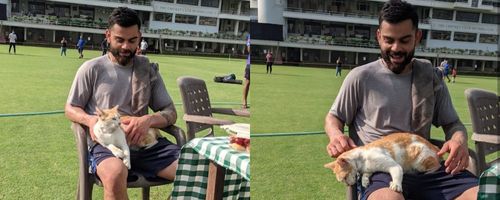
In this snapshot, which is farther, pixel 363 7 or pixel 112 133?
pixel 112 133

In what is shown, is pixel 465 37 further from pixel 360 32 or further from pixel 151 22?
pixel 151 22

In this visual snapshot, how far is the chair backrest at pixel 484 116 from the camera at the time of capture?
237cm

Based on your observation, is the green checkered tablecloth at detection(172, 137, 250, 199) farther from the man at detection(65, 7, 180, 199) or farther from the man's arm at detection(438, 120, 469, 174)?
the man's arm at detection(438, 120, 469, 174)

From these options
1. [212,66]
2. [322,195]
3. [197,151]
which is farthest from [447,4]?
[212,66]

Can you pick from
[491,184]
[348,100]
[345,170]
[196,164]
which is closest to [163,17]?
[196,164]

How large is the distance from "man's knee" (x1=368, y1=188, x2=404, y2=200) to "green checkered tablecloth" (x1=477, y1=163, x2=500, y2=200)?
1.15 feet

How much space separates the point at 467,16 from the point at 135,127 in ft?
5.12

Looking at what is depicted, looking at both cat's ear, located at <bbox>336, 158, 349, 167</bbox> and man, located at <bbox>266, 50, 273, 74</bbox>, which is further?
man, located at <bbox>266, 50, 273, 74</bbox>

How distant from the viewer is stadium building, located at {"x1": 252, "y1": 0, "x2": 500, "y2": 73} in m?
2.08

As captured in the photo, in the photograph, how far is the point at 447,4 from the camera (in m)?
2.29

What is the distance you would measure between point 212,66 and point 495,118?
1527 cm

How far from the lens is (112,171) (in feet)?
8.02

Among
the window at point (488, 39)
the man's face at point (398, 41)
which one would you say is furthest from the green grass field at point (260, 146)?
the man's face at point (398, 41)

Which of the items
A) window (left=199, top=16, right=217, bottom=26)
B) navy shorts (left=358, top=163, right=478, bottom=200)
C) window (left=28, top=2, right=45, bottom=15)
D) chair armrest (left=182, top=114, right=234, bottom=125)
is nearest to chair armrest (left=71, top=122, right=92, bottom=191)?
chair armrest (left=182, top=114, right=234, bottom=125)
